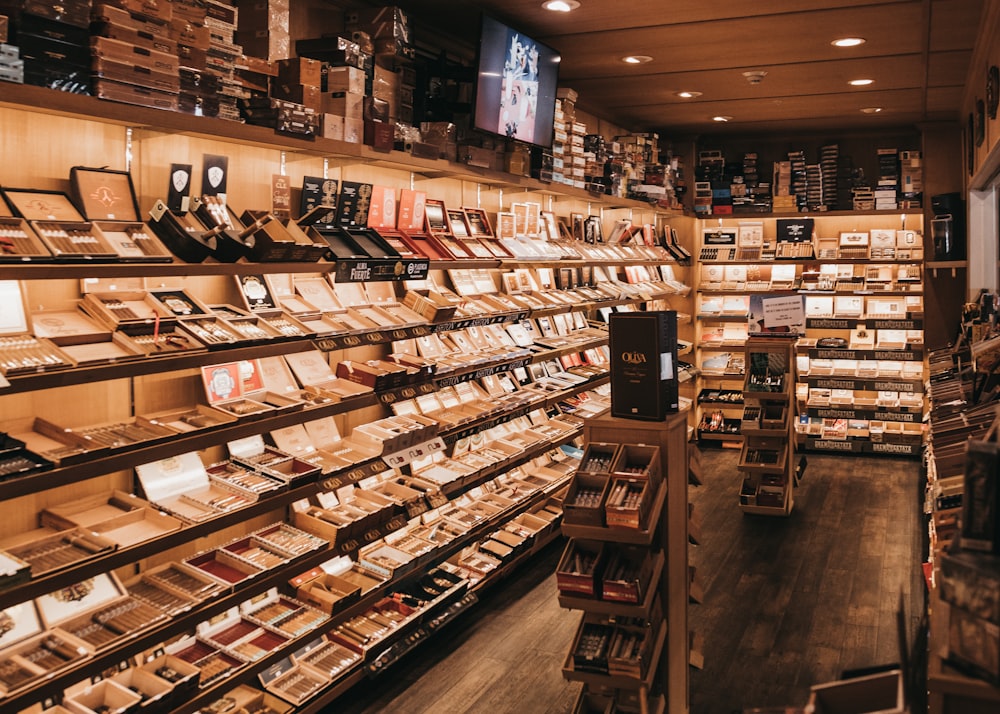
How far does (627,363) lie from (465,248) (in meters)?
1.79

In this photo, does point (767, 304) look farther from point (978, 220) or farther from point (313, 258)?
point (313, 258)

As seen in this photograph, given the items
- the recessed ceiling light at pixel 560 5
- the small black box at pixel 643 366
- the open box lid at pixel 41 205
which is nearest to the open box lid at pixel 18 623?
the open box lid at pixel 41 205

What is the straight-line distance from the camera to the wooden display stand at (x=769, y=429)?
21.4 ft

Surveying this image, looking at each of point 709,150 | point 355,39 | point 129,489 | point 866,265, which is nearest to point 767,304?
point 866,265

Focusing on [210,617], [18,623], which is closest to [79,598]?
[18,623]

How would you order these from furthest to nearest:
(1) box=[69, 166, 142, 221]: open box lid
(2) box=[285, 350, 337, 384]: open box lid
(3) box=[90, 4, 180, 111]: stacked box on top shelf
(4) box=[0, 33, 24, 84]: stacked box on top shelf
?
(2) box=[285, 350, 337, 384]: open box lid → (1) box=[69, 166, 142, 221]: open box lid → (3) box=[90, 4, 180, 111]: stacked box on top shelf → (4) box=[0, 33, 24, 84]: stacked box on top shelf

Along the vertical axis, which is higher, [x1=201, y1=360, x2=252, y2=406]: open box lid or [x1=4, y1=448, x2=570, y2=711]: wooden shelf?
[x1=201, y1=360, x2=252, y2=406]: open box lid

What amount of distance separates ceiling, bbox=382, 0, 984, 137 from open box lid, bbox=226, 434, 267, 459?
8.04 ft

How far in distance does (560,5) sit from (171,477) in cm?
299

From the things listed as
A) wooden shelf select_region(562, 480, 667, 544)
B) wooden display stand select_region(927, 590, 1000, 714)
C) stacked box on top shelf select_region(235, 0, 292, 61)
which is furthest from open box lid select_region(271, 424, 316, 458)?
wooden display stand select_region(927, 590, 1000, 714)

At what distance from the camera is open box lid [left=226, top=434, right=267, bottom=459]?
350 centimetres

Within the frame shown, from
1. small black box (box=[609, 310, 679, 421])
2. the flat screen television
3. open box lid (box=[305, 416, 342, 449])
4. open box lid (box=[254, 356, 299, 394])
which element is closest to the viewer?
small black box (box=[609, 310, 679, 421])

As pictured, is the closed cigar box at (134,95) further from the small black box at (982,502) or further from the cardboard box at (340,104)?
the small black box at (982,502)

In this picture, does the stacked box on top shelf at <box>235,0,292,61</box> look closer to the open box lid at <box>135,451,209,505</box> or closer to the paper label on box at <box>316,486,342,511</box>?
the open box lid at <box>135,451,209,505</box>
